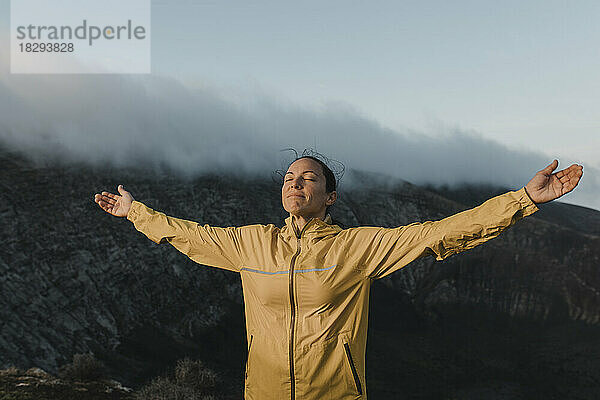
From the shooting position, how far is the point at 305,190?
8.50ft

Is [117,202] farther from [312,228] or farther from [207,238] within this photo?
[312,228]

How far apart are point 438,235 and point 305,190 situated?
75 cm

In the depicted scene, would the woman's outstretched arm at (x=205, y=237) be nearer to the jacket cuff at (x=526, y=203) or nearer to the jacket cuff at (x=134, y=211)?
the jacket cuff at (x=134, y=211)

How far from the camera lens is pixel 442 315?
20641 millimetres

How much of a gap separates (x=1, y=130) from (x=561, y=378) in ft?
64.9

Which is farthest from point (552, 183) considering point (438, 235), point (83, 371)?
point (83, 371)

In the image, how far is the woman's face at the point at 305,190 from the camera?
→ 2.57 meters

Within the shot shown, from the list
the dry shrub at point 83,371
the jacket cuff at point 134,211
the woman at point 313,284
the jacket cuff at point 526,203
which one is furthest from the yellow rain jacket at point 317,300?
the dry shrub at point 83,371

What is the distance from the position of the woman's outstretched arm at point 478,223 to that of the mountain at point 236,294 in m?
9.53

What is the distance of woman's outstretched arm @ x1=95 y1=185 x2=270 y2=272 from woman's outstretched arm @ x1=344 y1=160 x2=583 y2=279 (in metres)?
0.74

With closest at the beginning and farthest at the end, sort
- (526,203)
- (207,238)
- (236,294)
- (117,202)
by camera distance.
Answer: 1. (526,203)
2. (207,238)
3. (117,202)
4. (236,294)

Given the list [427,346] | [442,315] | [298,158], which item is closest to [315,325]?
[298,158]

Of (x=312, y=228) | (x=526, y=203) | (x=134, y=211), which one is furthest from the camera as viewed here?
(x=134, y=211)

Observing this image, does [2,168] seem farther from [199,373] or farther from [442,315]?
[442,315]
